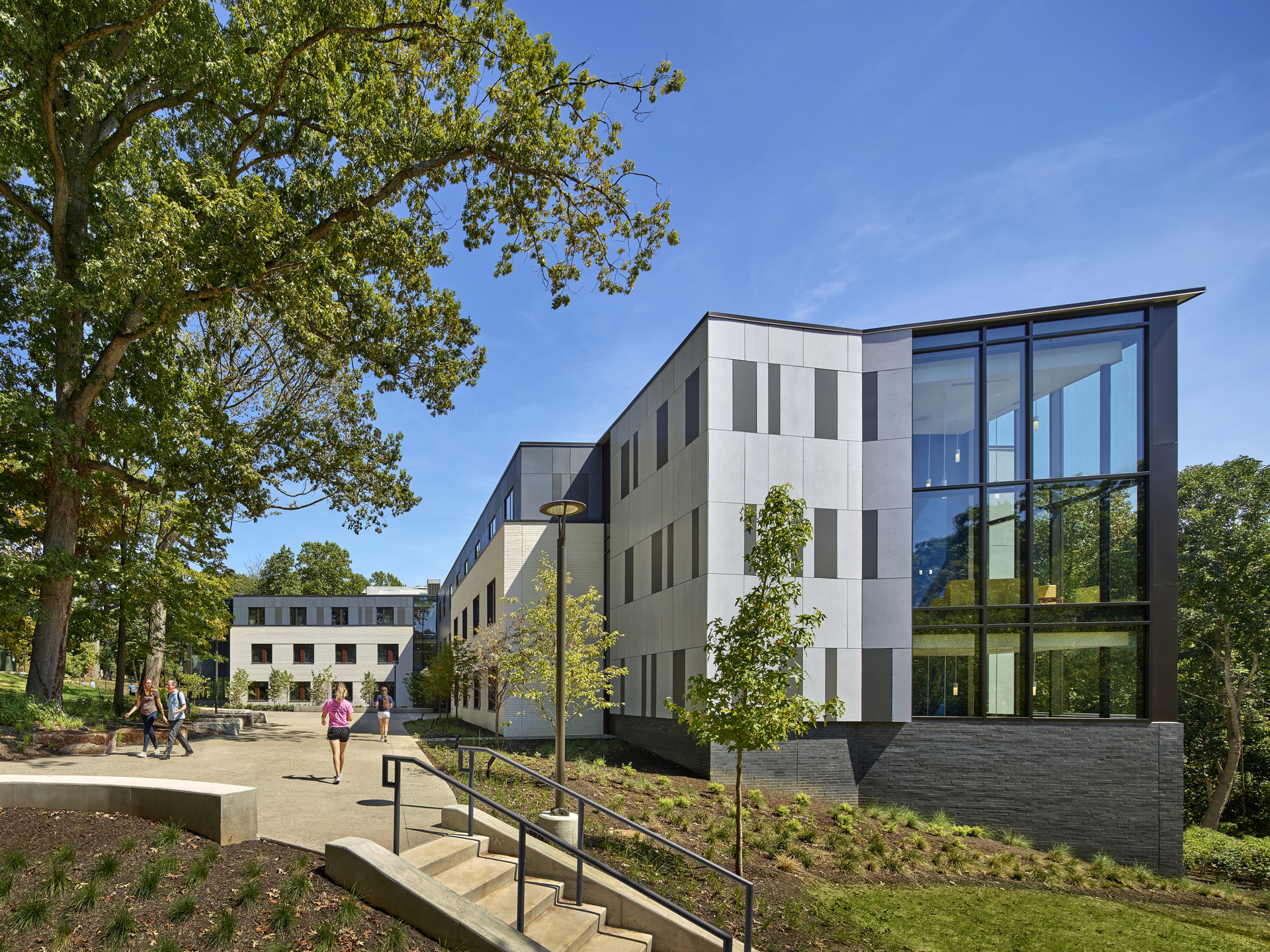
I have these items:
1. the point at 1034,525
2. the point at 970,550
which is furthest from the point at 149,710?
the point at 1034,525

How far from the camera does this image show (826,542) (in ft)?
61.5

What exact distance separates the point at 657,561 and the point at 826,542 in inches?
204

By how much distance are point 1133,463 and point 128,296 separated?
2047 centimetres

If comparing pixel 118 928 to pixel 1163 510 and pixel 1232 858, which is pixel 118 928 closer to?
pixel 1163 510

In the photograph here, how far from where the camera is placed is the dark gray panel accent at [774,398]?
18969 millimetres

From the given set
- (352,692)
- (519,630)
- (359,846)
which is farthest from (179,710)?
(352,692)

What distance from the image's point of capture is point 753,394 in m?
18.9

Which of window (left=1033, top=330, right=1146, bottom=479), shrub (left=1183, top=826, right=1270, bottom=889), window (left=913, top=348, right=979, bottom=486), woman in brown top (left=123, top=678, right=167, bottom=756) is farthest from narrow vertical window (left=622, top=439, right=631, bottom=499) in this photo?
shrub (left=1183, top=826, right=1270, bottom=889)

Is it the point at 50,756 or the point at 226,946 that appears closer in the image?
the point at 226,946

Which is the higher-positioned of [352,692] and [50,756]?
[50,756]

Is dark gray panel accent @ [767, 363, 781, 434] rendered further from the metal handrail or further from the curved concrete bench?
the curved concrete bench

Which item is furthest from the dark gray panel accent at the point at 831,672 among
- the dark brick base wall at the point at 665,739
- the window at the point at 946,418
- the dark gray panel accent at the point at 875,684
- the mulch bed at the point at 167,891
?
the mulch bed at the point at 167,891

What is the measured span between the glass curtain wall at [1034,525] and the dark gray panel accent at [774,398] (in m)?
3.58

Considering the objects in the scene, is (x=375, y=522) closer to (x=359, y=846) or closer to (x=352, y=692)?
(x=359, y=846)
